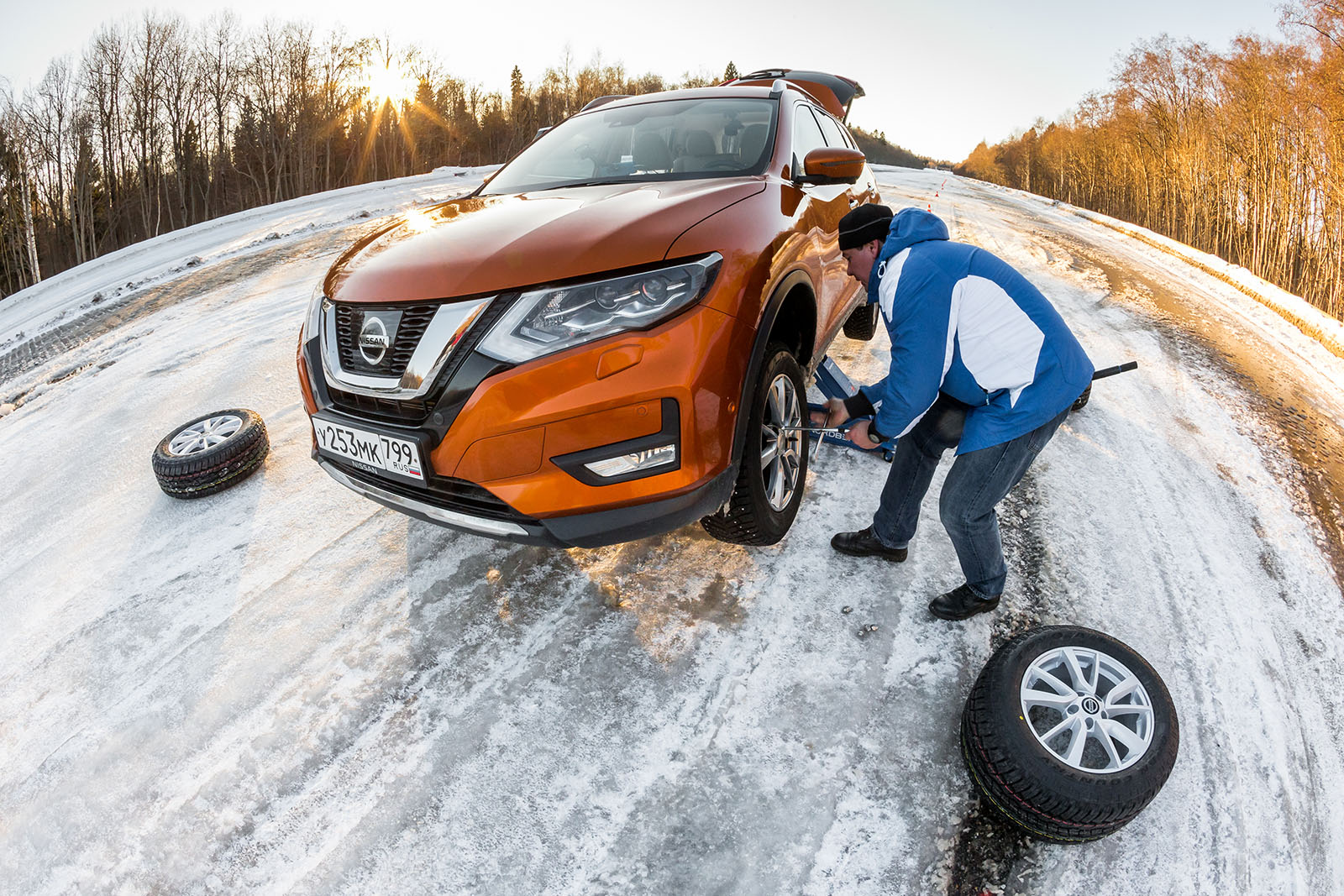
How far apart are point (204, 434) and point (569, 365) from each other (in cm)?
269

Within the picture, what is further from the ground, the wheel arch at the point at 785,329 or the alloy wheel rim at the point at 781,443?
the wheel arch at the point at 785,329

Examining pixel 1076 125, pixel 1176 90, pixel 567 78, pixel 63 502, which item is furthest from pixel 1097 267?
pixel 567 78

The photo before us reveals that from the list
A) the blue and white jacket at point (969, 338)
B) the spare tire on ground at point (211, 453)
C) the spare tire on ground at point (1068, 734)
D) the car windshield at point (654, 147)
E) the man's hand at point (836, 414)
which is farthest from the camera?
the spare tire on ground at point (211, 453)

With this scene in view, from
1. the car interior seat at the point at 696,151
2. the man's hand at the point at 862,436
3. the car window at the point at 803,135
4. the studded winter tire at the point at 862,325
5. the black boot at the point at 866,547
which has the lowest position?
the black boot at the point at 866,547

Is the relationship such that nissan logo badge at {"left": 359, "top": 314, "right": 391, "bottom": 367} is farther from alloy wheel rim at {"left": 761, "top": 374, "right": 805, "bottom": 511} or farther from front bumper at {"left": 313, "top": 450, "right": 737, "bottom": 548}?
alloy wheel rim at {"left": 761, "top": 374, "right": 805, "bottom": 511}

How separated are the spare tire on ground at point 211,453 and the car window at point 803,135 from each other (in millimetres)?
3024

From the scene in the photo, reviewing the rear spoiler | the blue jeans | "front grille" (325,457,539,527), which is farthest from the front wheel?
the rear spoiler

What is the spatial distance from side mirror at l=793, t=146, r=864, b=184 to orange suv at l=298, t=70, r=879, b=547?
275mm

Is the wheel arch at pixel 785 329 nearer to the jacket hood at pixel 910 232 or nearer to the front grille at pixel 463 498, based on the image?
the jacket hood at pixel 910 232

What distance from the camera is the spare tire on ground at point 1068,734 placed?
5.41 ft

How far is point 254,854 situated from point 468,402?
1.34 meters

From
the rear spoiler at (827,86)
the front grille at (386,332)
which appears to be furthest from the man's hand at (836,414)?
the rear spoiler at (827,86)

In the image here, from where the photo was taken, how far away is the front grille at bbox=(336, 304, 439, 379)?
6.41 feet

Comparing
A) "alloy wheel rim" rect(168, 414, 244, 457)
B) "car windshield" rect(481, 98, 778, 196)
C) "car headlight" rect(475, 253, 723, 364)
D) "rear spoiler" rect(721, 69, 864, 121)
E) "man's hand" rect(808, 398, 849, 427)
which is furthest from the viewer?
"rear spoiler" rect(721, 69, 864, 121)
